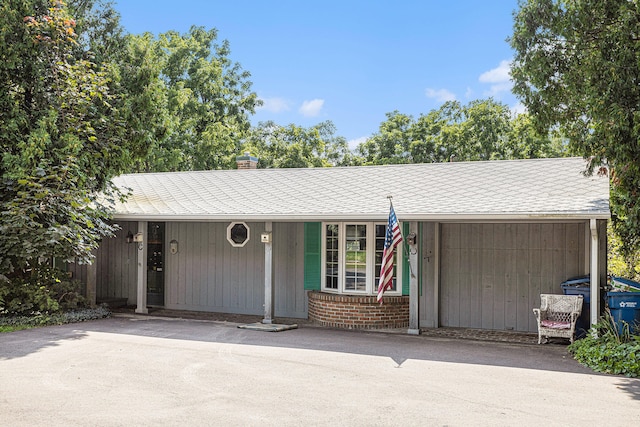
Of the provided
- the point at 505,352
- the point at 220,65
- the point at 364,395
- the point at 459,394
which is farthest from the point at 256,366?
the point at 220,65

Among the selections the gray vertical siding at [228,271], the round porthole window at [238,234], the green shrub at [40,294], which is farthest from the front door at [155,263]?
the round porthole window at [238,234]

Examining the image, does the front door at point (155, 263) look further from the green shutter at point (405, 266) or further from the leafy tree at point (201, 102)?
the leafy tree at point (201, 102)

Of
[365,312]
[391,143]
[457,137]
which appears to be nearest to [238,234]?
[365,312]

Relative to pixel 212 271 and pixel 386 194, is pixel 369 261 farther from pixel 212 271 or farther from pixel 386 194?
pixel 212 271

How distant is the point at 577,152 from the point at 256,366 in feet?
25.5

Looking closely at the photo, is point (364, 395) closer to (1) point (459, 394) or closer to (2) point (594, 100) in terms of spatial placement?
(1) point (459, 394)

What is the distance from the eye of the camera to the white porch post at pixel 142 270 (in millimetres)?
13055

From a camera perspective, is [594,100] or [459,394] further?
[594,100]

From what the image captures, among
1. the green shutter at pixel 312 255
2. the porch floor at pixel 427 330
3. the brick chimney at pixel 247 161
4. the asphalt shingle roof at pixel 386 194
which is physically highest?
the brick chimney at pixel 247 161

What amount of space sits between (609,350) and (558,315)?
1845mm

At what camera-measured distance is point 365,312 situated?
11547 mm

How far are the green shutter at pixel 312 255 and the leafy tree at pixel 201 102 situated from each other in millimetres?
14576

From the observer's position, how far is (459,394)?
6762 millimetres

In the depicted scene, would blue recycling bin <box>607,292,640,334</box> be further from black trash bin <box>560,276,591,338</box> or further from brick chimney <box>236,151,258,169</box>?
brick chimney <box>236,151,258,169</box>
